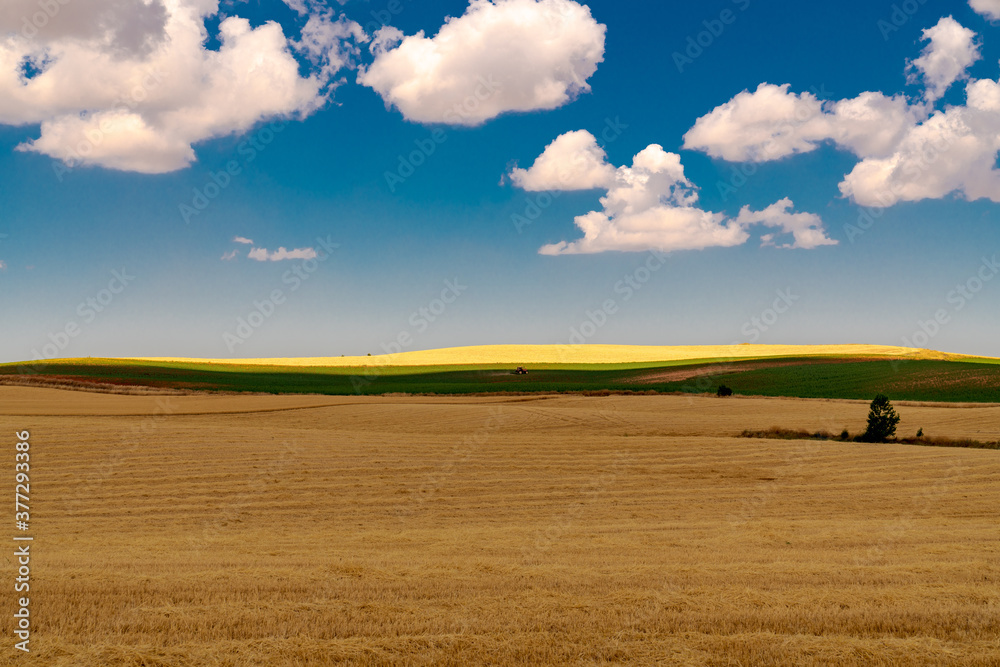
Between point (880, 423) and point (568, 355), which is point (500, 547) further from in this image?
point (568, 355)

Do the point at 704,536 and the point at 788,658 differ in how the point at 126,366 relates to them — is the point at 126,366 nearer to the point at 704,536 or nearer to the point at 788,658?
the point at 704,536

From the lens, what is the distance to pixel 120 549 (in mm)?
11742

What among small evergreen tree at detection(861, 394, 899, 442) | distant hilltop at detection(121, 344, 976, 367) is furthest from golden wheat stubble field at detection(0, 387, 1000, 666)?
distant hilltop at detection(121, 344, 976, 367)

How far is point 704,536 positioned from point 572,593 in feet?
18.8

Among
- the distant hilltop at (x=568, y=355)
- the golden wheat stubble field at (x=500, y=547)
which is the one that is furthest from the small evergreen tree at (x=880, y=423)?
the distant hilltop at (x=568, y=355)

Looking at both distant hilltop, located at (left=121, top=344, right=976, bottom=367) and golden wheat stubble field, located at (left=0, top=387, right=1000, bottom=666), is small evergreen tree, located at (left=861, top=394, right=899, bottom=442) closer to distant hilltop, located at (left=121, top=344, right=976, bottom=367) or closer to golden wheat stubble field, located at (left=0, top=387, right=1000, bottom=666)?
golden wheat stubble field, located at (left=0, top=387, right=1000, bottom=666)

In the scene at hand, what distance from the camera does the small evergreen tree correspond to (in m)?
27.9

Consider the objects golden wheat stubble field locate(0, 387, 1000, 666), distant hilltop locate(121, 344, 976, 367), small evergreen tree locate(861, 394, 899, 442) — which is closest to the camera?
golden wheat stubble field locate(0, 387, 1000, 666)

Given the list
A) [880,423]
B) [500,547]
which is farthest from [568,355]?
[500,547]

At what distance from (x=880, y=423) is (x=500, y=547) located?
22509 mm

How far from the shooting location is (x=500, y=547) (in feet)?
39.3

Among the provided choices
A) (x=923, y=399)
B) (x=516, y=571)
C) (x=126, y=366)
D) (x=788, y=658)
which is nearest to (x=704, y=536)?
(x=516, y=571)

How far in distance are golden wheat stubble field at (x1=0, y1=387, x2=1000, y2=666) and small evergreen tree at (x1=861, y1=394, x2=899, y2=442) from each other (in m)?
3.28

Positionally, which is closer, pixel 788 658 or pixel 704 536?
pixel 788 658
